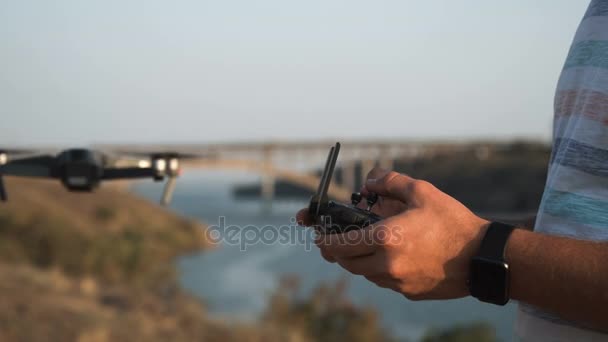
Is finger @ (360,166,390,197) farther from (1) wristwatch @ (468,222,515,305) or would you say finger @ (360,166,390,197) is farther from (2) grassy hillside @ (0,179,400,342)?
(2) grassy hillside @ (0,179,400,342)

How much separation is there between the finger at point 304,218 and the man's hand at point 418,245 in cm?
9

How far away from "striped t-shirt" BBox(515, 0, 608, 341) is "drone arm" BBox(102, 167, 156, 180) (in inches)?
34.7

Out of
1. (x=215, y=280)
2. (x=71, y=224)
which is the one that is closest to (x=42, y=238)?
(x=71, y=224)

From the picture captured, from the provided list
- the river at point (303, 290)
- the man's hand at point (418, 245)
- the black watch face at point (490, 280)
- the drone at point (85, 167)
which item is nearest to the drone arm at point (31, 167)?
the drone at point (85, 167)

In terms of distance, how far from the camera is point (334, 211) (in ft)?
3.61

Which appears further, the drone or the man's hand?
the drone

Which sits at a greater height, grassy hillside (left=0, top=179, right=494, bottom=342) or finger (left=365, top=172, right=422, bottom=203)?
finger (left=365, top=172, right=422, bottom=203)

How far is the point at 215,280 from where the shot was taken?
2097cm

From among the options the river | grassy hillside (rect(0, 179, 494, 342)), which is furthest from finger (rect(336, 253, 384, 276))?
the river

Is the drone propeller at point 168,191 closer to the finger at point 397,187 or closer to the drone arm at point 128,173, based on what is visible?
the drone arm at point 128,173

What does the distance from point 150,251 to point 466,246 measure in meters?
19.1

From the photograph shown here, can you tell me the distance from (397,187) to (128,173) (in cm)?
76

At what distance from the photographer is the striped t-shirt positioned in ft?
3.51

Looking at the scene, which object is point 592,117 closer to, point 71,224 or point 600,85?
point 600,85
